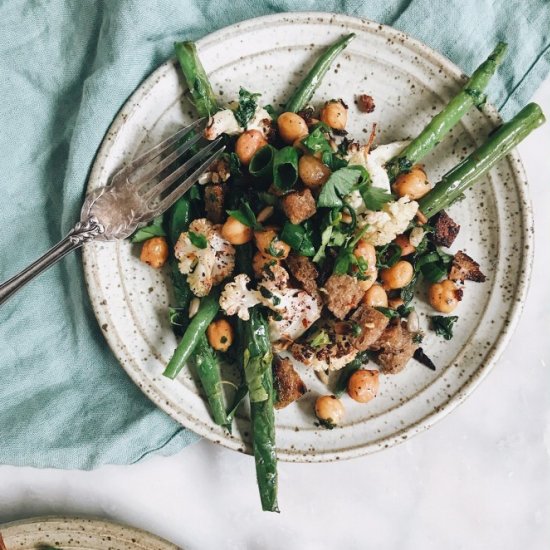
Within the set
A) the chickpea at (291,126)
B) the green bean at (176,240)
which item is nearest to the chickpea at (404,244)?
the chickpea at (291,126)

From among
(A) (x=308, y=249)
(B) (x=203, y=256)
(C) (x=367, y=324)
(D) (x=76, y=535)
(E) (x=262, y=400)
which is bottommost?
(D) (x=76, y=535)

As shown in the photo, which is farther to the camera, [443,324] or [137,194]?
[443,324]

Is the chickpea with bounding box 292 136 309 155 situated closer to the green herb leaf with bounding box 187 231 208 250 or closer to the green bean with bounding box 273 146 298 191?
the green bean with bounding box 273 146 298 191

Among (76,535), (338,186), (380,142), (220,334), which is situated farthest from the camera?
(76,535)

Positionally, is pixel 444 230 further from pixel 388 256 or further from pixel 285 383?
pixel 285 383

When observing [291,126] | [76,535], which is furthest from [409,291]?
[76,535]

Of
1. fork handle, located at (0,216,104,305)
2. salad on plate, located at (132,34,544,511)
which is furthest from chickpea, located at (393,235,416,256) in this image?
fork handle, located at (0,216,104,305)

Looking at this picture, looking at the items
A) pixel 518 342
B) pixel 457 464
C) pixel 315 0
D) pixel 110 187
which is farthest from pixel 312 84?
pixel 457 464
